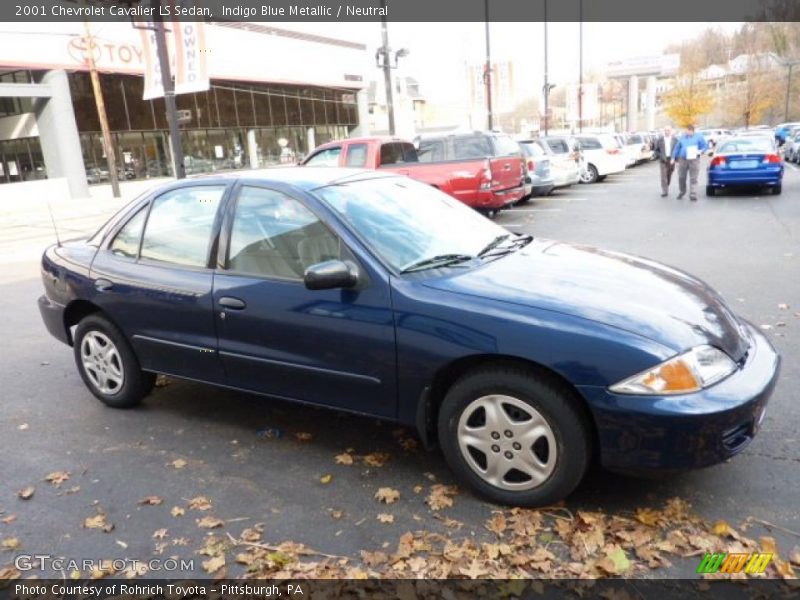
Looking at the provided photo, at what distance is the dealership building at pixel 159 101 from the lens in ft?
83.5

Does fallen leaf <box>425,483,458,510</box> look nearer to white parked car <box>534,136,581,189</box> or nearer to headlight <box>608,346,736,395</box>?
headlight <box>608,346,736,395</box>

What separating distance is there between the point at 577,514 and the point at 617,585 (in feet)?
1.61

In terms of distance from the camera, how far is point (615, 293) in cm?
324

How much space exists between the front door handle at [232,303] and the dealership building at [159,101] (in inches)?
765

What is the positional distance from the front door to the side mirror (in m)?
0.07

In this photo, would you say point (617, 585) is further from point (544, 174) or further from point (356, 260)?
point (544, 174)

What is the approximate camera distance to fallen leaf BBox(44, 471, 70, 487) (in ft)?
12.1

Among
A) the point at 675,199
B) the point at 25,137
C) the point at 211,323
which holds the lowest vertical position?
the point at 675,199

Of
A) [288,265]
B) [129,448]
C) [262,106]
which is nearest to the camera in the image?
[288,265]

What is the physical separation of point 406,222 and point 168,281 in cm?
155

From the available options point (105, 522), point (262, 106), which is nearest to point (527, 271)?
point (105, 522)

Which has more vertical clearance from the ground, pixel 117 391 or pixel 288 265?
pixel 288 265

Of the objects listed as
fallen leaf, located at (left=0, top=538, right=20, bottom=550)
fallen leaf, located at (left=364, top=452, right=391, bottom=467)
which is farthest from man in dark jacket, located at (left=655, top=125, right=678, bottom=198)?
fallen leaf, located at (left=0, top=538, right=20, bottom=550)

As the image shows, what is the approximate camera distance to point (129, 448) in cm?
406
